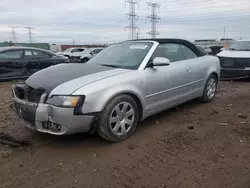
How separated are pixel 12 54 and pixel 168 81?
21.5ft

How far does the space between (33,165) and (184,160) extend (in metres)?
1.80

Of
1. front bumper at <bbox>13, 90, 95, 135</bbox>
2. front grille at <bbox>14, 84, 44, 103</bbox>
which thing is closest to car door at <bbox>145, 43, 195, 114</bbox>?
front bumper at <bbox>13, 90, 95, 135</bbox>

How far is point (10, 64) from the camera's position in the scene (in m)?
8.54

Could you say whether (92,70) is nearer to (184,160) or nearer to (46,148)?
(46,148)

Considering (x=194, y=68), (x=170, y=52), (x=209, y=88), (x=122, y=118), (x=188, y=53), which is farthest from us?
(x=209, y=88)

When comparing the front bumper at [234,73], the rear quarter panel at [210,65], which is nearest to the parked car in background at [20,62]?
the rear quarter panel at [210,65]

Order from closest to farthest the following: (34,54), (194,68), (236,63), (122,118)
→ (122,118), (194,68), (236,63), (34,54)

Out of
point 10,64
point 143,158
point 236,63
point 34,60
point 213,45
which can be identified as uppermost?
point 213,45

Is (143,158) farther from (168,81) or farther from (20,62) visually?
(20,62)

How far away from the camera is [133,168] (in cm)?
288

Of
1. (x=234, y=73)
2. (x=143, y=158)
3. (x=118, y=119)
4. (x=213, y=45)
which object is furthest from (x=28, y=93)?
(x=213, y=45)

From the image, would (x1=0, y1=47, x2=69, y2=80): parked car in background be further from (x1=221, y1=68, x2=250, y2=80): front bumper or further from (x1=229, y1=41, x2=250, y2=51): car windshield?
(x1=229, y1=41, x2=250, y2=51): car windshield

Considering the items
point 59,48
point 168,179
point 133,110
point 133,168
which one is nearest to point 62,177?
point 133,168

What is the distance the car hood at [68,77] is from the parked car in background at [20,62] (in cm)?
531
